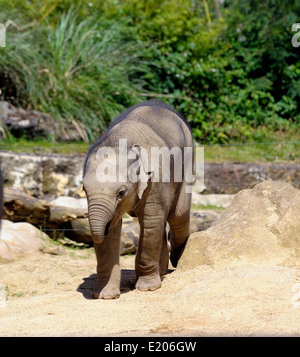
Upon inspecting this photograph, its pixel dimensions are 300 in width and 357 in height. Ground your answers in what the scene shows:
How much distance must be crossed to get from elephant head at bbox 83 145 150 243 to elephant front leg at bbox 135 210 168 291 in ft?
1.31

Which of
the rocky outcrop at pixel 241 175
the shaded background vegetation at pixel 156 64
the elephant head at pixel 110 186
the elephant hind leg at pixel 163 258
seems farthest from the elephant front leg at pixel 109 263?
the shaded background vegetation at pixel 156 64

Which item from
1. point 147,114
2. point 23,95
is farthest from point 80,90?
point 147,114

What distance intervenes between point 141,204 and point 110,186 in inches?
27.8

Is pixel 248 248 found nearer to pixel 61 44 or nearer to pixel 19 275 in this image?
pixel 19 275

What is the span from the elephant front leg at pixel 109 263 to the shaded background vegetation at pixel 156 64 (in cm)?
627

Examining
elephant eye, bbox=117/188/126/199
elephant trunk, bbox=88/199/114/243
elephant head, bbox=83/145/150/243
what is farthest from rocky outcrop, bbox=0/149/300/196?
elephant trunk, bbox=88/199/114/243

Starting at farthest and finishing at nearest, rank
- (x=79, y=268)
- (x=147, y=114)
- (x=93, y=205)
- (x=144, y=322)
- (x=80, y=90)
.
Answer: (x=80, y=90)
(x=79, y=268)
(x=147, y=114)
(x=93, y=205)
(x=144, y=322)

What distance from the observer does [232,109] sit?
13578 mm

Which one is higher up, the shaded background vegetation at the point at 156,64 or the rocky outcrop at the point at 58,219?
the shaded background vegetation at the point at 156,64

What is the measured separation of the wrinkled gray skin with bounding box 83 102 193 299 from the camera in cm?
541

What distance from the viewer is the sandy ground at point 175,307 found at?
15.1 ft

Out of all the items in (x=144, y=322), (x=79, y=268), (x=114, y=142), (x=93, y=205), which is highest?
(x=114, y=142)

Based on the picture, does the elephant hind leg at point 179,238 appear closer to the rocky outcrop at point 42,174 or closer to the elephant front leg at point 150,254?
the elephant front leg at point 150,254

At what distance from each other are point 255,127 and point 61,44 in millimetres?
4240
